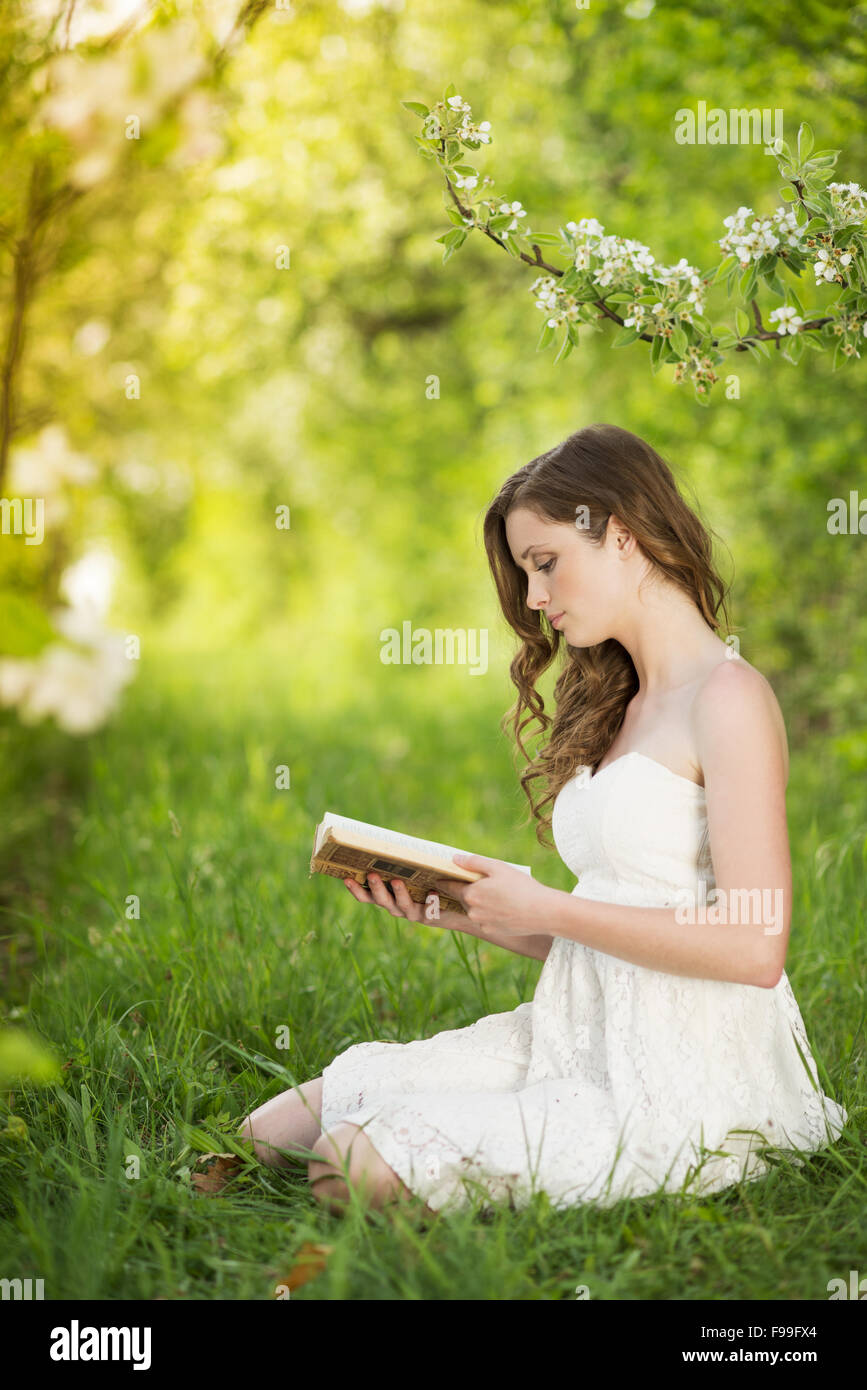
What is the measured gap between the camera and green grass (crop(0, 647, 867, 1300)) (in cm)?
205

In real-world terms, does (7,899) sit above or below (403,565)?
below

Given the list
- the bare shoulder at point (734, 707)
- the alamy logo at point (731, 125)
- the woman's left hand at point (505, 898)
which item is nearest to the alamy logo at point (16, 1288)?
the woman's left hand at point (505, 898)

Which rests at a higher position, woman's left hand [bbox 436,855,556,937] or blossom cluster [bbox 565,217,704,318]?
blossom cluster [bbox 565,217,704,318]

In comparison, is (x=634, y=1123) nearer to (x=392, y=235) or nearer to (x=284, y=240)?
(x=284, y=240)

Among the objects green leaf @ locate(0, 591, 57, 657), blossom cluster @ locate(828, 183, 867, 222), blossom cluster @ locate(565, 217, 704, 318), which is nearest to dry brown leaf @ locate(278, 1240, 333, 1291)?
green leaf @ locate(0, 591, 57, 657)

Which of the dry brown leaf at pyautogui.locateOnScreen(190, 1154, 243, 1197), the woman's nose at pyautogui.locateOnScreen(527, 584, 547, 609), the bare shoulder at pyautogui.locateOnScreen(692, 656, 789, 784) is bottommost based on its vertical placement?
the dry brown leaf at pyautogui.locateOnScreen(190, 1154, 243, 1197)

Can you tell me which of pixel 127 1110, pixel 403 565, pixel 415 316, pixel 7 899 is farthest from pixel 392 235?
pixel 127 1110

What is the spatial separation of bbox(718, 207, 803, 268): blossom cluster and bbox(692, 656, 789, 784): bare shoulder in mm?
864

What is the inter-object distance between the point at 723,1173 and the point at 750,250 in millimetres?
1778

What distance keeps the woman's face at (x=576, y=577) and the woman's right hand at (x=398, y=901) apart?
610 millimetres

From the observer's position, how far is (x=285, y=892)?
396 centimetres

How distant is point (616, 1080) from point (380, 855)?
1.89 feet

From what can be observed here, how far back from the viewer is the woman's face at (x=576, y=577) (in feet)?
7.80
